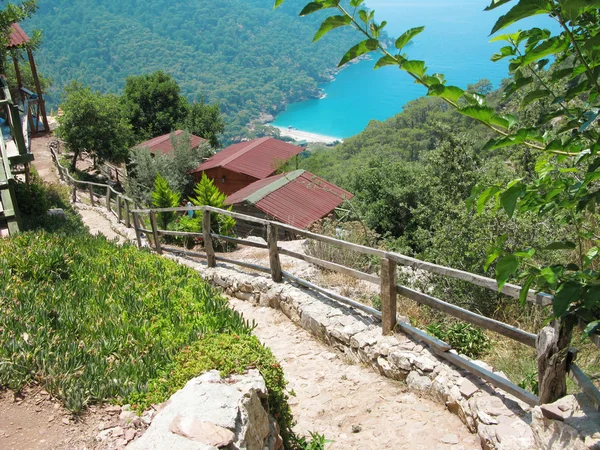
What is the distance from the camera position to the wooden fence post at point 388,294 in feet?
15.5

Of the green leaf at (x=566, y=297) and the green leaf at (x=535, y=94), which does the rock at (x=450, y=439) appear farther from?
the green leaf at (x=535, y=94)

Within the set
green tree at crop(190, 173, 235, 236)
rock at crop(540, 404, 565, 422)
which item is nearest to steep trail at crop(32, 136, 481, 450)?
rock at crop(540, 404, 565, 422)

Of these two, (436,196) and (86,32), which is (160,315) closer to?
(436,196)

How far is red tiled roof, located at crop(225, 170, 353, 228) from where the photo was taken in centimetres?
2056

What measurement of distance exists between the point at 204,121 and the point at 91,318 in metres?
38.6

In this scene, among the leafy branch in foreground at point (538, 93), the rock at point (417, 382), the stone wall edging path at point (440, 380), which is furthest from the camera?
the rock at point (417, 382)

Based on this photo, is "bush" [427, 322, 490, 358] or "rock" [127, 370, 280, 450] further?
"bush" [427, 322, 490, 358]

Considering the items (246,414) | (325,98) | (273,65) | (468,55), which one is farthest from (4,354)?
(273,65)

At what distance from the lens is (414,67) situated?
1.84 metres

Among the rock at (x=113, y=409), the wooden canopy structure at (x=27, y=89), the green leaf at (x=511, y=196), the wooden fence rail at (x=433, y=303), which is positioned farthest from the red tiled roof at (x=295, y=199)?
the green leaf at (x=511, y=196)

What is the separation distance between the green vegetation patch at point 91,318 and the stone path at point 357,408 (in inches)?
38.9

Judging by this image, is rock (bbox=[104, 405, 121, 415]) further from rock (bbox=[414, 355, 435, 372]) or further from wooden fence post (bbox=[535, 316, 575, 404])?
wooden fence post (bbox=[535, 316, 575, 404])

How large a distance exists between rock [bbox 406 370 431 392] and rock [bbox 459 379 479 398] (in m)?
0.38

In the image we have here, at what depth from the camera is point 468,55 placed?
170125 mm
